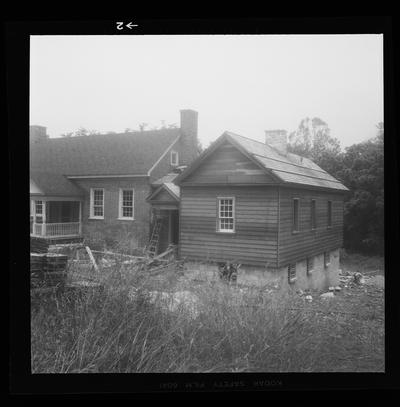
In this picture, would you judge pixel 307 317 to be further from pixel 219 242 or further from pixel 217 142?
pixel 217 142

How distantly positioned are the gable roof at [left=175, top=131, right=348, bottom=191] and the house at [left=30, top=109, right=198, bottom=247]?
442 millimetres

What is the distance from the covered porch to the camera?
13.6 ft

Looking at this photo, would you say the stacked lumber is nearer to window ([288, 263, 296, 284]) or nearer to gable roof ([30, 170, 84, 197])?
gable roof ([30, 170, 84, 197])

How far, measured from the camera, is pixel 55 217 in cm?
428

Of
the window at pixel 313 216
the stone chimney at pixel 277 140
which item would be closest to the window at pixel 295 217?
the window at pixel 313 216

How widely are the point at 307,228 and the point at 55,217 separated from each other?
3.06 metres

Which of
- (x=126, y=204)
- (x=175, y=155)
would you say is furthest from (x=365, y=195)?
(x=126, y=204)

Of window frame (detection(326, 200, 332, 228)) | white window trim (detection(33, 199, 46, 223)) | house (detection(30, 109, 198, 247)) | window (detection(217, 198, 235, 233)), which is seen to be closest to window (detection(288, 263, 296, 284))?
window frame (detection(326, 200, 332, 228))

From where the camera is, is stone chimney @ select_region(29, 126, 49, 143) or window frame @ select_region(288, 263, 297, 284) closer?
stone chimney @ select_region(29, 126, 49, 143)

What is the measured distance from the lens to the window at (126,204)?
4.86 meters
